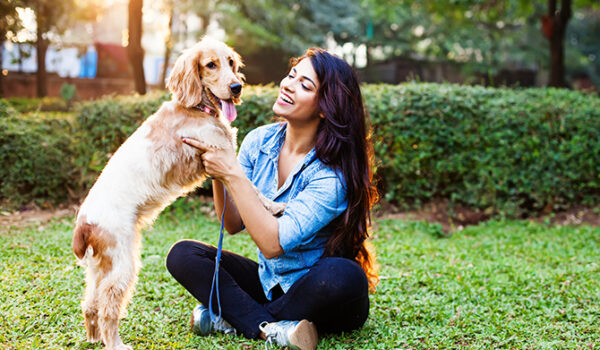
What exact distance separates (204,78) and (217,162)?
1.57ft

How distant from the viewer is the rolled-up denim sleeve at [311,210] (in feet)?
8.96

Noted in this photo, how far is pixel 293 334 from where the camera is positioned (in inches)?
110

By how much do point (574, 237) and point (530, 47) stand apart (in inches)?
783

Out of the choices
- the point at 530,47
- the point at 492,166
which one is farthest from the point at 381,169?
the point at 530,47

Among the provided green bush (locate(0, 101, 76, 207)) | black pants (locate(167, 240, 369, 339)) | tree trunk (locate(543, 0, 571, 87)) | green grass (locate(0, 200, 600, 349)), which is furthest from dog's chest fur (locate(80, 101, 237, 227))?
tree trunk (locate(543, 0, 571, 87))

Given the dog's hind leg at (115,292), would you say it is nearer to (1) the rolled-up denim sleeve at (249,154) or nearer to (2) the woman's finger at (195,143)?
(2) the woman's finger at (195,143)

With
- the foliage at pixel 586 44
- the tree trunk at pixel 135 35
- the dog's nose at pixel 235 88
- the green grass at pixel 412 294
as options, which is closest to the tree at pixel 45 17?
the tree trunk at pixel 135 35

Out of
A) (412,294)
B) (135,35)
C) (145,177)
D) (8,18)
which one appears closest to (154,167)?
(145,177)

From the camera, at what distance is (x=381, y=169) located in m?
6.74

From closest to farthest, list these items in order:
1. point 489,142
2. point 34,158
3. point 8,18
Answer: point 34,158
point 489,142
point 8,18

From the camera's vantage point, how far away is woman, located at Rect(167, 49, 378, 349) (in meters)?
2.76

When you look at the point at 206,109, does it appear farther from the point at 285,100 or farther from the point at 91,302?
the point at 91,302

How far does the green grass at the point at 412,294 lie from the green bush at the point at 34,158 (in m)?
0.90

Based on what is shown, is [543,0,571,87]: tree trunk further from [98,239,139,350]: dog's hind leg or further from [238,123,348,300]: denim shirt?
[98,239,139,350]: dog's hind leg
